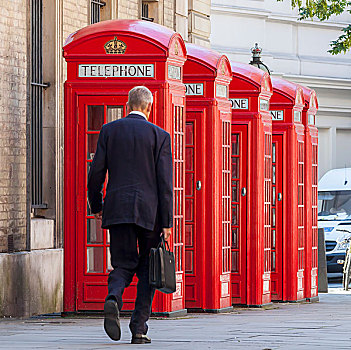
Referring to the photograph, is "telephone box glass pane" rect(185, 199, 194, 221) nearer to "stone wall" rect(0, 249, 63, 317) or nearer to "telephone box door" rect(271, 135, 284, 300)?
"stone wall" rect(0, 249, 63, 317)

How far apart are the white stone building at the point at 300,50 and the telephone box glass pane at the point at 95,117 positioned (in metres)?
19.0

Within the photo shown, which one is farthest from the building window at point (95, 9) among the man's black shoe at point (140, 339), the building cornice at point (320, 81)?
the building cornice at point (320, 81)

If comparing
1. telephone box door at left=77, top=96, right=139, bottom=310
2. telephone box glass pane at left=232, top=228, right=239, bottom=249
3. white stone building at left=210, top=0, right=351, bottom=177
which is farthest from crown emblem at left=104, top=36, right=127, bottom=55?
white stone building at left=210, top=0, right=351, bottom=177

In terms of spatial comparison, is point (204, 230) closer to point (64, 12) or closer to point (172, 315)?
point (172, 315)

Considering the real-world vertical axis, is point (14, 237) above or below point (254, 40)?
below

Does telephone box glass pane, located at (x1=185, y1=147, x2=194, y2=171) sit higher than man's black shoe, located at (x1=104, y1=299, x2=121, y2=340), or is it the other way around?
telephone box glass pane, located at (x1=185, y1=147, x2=194, y2=171)

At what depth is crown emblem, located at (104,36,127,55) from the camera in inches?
414

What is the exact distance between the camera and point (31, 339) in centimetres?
846

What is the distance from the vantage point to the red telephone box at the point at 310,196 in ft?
48.1

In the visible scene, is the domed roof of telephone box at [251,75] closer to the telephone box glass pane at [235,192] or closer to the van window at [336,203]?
the telephone box glass pane at [235,192]

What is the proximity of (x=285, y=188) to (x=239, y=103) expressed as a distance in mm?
1723

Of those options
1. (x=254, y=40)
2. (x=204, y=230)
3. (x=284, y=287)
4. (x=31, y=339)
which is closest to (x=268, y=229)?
(x=284, y=287)

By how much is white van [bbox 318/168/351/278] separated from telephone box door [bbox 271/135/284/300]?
6.95m

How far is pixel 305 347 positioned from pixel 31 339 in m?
1.94
